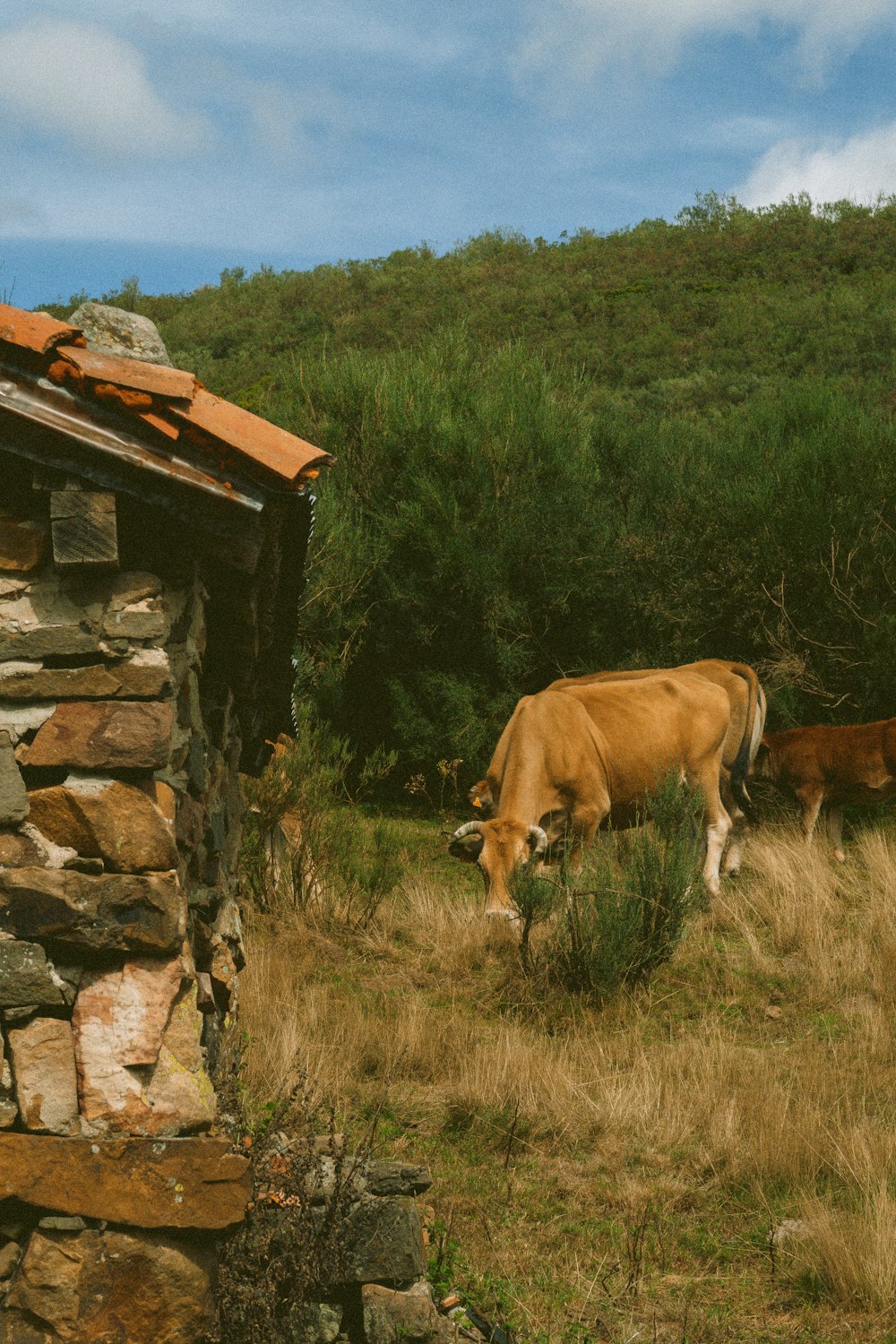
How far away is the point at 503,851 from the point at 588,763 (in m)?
1.72

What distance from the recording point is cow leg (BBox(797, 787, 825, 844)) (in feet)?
38.4

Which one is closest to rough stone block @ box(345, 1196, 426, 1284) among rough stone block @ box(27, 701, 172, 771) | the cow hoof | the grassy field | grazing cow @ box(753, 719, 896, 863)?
the grassy field

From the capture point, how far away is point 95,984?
141 inches

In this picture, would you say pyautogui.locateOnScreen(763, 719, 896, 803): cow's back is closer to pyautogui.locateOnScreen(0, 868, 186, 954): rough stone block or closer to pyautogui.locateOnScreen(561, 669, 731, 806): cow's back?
pyautogui.locateOnScreen(561, 669, 731, 806): cow's back

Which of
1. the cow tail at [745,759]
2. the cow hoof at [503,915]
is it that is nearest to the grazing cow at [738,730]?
the cow tail at [745,759]

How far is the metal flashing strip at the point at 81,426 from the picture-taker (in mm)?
3574

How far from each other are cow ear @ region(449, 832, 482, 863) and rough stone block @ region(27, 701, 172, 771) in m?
5.59

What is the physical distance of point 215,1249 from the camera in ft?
11.6

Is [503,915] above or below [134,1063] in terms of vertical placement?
below

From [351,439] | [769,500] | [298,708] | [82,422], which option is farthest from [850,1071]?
[351,439]

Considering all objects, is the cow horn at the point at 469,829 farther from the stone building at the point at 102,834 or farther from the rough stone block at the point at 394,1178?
the stone building at the point at 102,834

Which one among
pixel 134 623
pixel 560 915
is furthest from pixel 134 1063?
pixel 560 915

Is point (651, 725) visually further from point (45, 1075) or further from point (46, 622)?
point (45, 1075)

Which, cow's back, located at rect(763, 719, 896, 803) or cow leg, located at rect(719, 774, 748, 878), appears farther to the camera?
cow's back, located at rect(763, 719, 896, 803)
